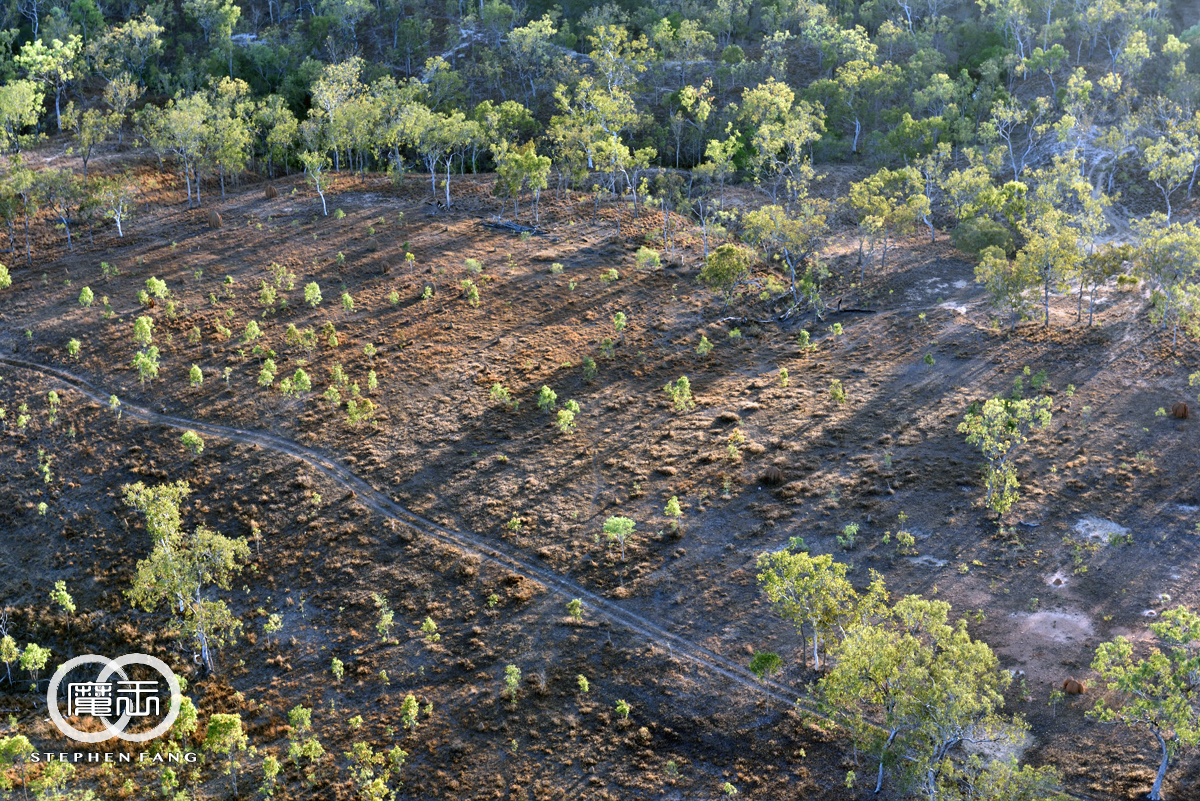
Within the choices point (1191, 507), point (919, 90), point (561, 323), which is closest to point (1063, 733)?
point (1191, 507)

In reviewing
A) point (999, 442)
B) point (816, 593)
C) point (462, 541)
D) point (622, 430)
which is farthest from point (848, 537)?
point (462, 541)

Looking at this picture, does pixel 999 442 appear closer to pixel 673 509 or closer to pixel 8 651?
pixel 673 509

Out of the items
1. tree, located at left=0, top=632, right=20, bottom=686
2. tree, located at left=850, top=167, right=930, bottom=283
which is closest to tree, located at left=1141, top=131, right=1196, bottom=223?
tree, located at left=850, top=167, right=930, bottom=283

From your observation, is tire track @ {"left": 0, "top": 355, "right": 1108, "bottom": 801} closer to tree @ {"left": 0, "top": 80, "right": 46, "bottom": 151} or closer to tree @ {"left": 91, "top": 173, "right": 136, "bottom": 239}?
tree @ {"left": 91, "top": 173, "right": 136, "bottom": 239}

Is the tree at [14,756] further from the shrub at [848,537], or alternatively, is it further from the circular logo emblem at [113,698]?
the shrub at [848,537]

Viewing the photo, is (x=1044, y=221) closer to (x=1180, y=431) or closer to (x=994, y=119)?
(x=1180, y=431)

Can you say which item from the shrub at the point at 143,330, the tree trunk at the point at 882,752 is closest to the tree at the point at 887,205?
the tree trunk at the point at 882,752
